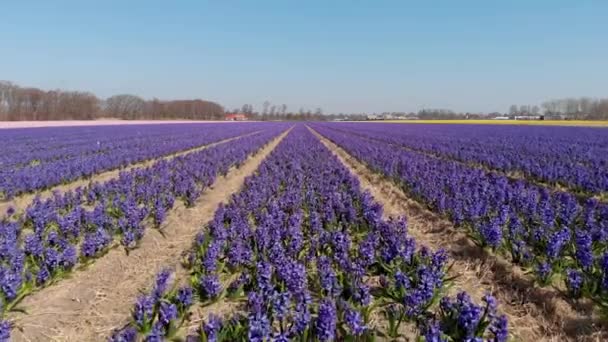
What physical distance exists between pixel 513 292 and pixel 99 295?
18.2ft

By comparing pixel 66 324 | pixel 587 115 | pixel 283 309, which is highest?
pixel 587 115

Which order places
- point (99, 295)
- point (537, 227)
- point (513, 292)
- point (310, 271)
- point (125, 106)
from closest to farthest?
point (513, 292) < point (99, 295) < point (310, 271) < point (537, 227) < point (125, 106)

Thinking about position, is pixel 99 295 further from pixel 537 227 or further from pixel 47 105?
pixel 47 105

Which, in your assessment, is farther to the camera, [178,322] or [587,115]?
[587,115]

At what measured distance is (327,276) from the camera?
4.14 metres

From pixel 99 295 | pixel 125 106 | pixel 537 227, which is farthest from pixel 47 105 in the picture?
pixel 537 227

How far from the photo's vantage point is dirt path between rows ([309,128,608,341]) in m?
3.81

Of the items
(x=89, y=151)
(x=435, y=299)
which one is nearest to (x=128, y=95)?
(x=89, y=151)

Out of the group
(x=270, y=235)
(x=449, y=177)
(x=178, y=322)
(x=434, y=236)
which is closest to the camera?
(x=178, y=322)

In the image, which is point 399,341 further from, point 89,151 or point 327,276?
point 89,151

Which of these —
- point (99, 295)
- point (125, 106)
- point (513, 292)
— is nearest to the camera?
point (513, 292)

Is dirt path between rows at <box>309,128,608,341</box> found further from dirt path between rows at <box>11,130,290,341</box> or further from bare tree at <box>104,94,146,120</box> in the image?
bare tree at <box>104,94,146,120</box>

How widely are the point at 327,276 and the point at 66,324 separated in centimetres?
311

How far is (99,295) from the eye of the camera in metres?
4.78
